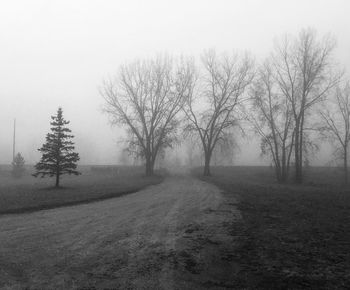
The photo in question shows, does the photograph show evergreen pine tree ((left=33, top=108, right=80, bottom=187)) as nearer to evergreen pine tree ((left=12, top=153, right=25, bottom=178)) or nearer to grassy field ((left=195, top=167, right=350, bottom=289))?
grassy field ((left=195, top=167, right=350, bottom=289))

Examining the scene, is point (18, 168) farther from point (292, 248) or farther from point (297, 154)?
point (292, 248)

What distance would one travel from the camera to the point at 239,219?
35.7 ft

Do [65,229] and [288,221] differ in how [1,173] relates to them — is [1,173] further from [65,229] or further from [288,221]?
[288,221]

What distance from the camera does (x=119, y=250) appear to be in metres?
7.73

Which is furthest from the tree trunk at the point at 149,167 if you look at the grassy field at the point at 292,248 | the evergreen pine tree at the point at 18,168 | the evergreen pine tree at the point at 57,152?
the grassy field at the point at 292,248

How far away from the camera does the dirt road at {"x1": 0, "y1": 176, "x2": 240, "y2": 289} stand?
19.5 feet

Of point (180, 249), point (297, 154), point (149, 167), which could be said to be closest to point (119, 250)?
point (180, 249)

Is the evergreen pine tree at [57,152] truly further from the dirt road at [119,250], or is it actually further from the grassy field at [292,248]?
the grassy field at [292,248]

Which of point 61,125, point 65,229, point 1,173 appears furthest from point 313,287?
point 1,173

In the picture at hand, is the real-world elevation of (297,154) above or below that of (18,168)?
above

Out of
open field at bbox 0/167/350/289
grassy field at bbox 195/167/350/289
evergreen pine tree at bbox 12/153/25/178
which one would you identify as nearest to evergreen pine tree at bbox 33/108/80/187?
open field at bbox 0/167/350/289

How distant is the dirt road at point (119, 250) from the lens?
5.93 meters

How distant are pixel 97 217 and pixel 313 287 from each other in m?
8.50

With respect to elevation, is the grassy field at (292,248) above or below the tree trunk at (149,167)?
below
